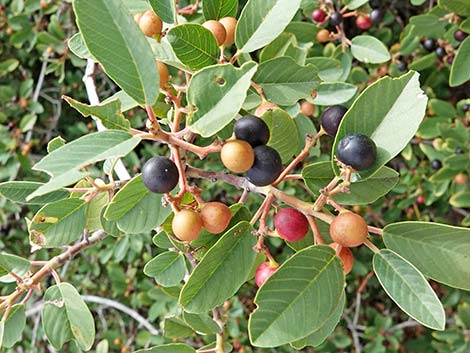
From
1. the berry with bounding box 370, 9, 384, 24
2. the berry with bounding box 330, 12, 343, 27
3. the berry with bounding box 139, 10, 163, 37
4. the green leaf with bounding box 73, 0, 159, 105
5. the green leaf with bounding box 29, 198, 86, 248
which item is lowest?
the berry with bounding box 370, 9, 384, 24

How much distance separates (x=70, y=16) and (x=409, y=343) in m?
2.55

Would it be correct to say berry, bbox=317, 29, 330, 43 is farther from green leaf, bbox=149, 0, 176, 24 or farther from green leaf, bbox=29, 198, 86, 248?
green leaf, bbox=29, 198, 86, 248

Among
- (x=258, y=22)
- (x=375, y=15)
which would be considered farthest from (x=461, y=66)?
(x=258, y=22)

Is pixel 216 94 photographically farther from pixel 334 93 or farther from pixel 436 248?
pixel 334 93

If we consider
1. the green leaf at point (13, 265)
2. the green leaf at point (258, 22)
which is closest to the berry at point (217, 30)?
the green leaf at point (258, 22)

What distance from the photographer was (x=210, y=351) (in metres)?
Result: 1.33

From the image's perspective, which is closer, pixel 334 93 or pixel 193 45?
pixel 193 45

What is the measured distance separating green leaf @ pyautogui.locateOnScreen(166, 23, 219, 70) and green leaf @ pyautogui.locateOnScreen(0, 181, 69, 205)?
0.49 meters

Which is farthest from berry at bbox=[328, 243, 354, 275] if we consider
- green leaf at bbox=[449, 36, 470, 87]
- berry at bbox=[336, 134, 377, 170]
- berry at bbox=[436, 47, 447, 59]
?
berry at bbox=[436, 47, 447, 59]

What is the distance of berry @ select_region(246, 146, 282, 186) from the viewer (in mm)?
916

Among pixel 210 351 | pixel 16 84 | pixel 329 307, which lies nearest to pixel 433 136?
pixel 210 351

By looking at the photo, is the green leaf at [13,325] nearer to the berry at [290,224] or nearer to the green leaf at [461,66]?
the berry at [290,224]

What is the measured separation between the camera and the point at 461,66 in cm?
182

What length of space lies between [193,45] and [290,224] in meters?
0.37
